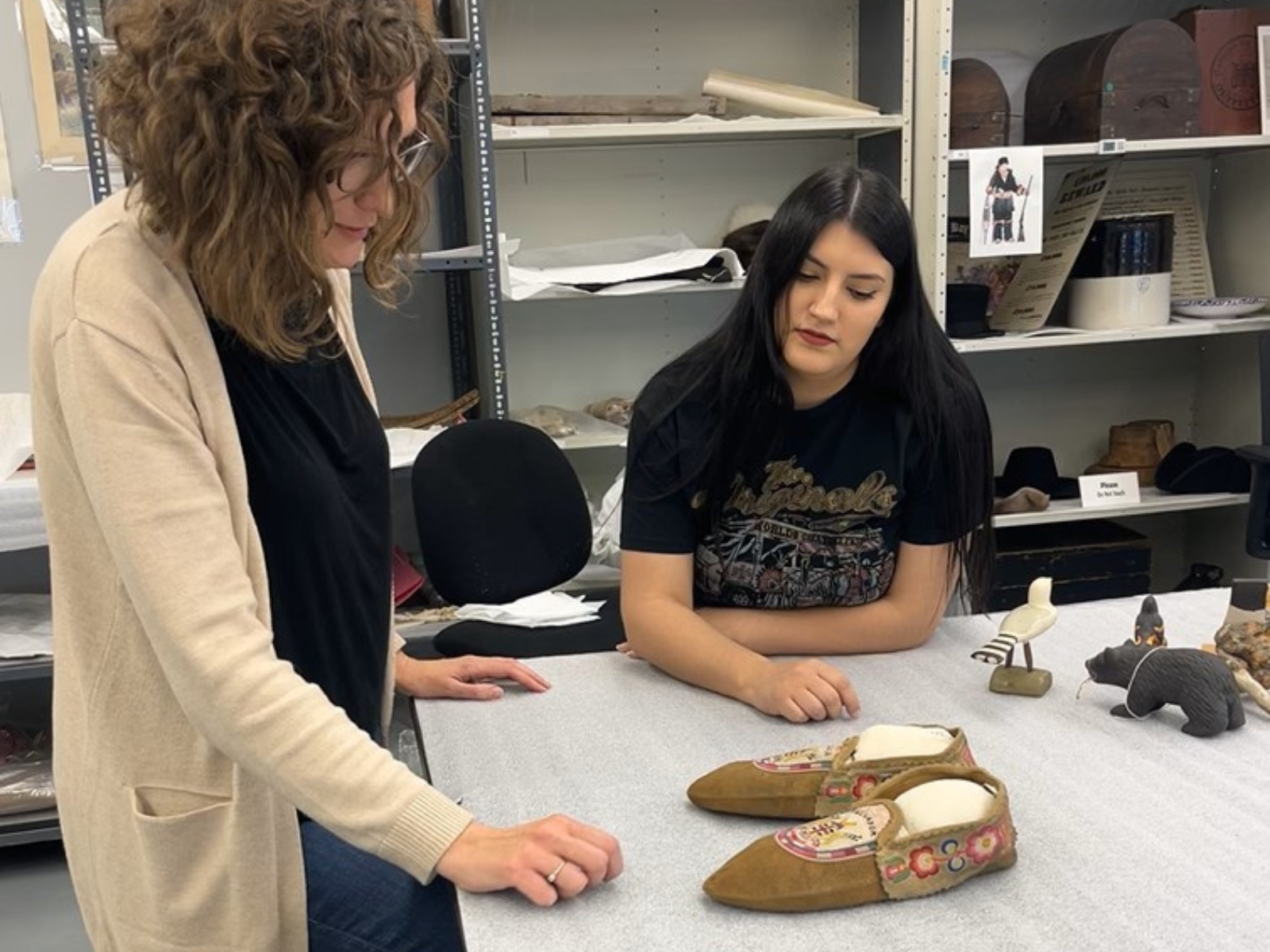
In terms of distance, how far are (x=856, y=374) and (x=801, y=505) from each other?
0.18 metres

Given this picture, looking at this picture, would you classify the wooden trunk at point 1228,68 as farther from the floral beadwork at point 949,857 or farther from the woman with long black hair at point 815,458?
the floral beadwork at point 949,857

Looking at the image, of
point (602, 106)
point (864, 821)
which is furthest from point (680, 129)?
point (864, 821)

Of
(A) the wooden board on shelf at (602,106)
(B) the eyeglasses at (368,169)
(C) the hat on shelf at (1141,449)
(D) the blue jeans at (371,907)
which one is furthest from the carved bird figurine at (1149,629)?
(C) the hat on shelf at (1141,449)

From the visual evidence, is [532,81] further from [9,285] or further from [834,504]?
[834,504]

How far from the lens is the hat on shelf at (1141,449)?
2.75 m

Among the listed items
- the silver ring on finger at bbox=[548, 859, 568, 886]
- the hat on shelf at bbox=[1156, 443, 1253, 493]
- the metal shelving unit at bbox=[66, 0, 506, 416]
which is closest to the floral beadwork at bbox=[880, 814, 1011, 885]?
the silver ring on finger at bbox=[548, 859, 568, 886]

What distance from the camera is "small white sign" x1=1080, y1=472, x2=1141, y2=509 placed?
101 inches

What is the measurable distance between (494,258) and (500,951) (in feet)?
5.41

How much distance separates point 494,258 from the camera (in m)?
2.19

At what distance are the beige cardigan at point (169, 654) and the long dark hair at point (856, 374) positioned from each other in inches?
24.9

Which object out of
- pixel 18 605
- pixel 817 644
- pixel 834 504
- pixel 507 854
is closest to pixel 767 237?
pixel 834 504

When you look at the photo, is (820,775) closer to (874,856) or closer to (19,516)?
(874,856)

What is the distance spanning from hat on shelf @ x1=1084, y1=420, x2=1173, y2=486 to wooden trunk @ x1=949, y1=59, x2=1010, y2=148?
0.87 metres

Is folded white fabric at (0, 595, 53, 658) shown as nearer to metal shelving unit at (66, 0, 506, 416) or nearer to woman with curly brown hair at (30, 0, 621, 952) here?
metal shelving unit at (66, 0, 506, 416)
